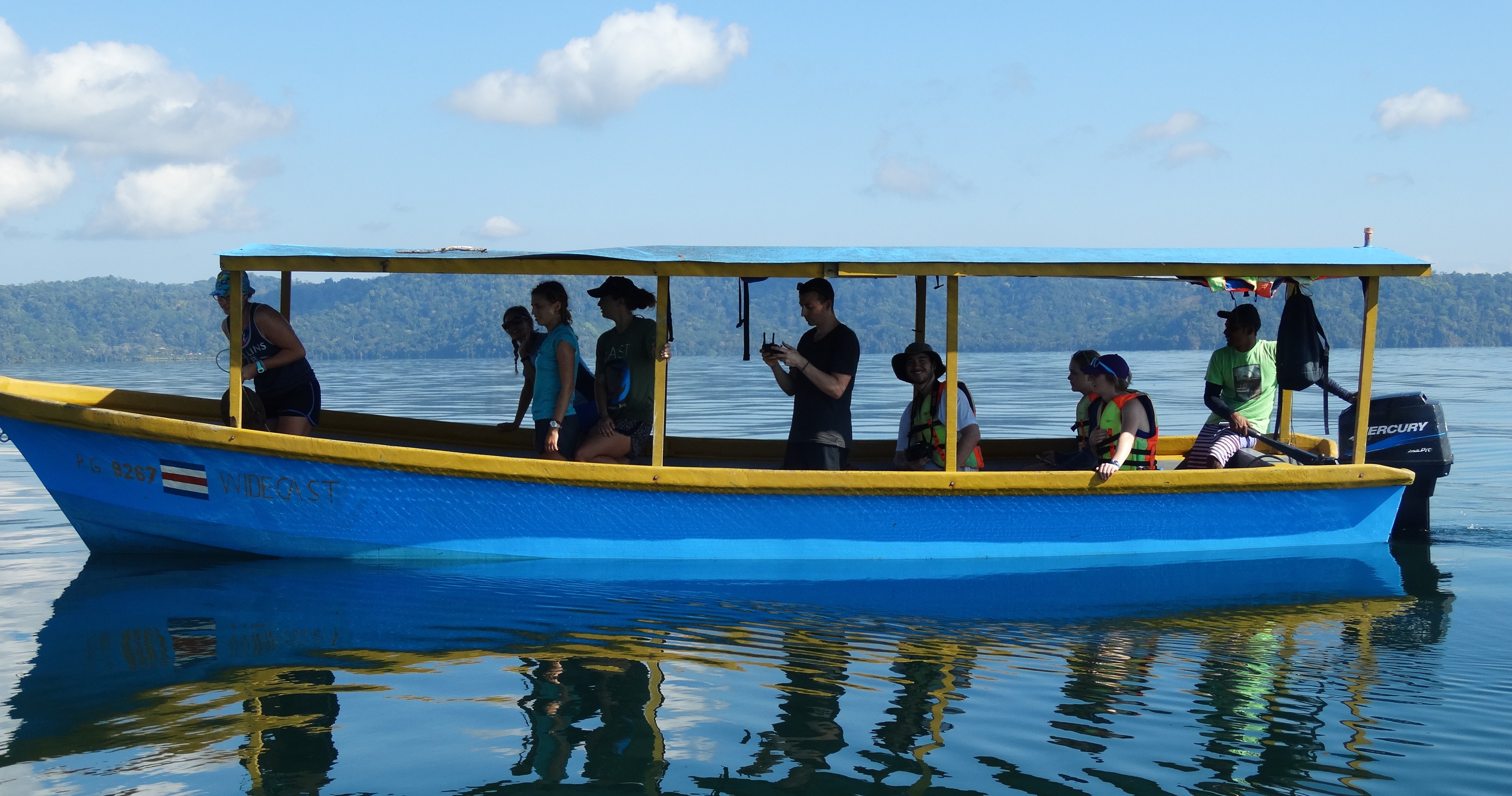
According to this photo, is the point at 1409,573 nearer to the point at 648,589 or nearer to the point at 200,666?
the point at 648,589

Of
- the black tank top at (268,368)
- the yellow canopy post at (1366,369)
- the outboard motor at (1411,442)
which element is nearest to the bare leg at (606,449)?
the black tank top at (268,368)

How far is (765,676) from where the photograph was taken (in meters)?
5.15

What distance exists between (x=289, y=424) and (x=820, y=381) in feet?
10.7

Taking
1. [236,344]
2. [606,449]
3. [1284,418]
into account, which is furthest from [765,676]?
[1284,418]

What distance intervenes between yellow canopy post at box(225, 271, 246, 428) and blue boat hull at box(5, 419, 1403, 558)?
24 centimetres

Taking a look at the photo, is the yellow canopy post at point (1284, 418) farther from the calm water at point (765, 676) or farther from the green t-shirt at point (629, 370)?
the green t-shirt at point (629, 370)

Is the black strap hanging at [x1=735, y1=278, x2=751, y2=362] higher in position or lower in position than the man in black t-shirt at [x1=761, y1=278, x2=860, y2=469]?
higher

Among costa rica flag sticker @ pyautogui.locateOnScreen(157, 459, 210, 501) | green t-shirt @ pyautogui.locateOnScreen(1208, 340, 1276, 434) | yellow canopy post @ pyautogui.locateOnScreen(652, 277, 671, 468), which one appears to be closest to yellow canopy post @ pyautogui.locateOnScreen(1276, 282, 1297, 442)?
green t-shirt @ pyautogui.locateOnScreen(1208, 340, 1276, 434)

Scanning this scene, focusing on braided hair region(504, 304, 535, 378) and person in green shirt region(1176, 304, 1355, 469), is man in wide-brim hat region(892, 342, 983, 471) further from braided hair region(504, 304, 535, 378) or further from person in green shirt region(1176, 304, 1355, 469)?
braided hair region(504, 304, 535, 378)

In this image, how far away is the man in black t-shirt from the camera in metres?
6.93

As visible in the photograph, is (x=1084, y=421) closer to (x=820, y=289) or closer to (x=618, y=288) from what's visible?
(x=820, y=289)

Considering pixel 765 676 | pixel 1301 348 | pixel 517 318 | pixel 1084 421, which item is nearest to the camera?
pixel 765 676

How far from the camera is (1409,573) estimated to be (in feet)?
24.9

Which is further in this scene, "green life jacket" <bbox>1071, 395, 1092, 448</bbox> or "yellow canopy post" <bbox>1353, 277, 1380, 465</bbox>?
"green life jacket" <bbox>1071, 395, 1092, 448</bbox>
